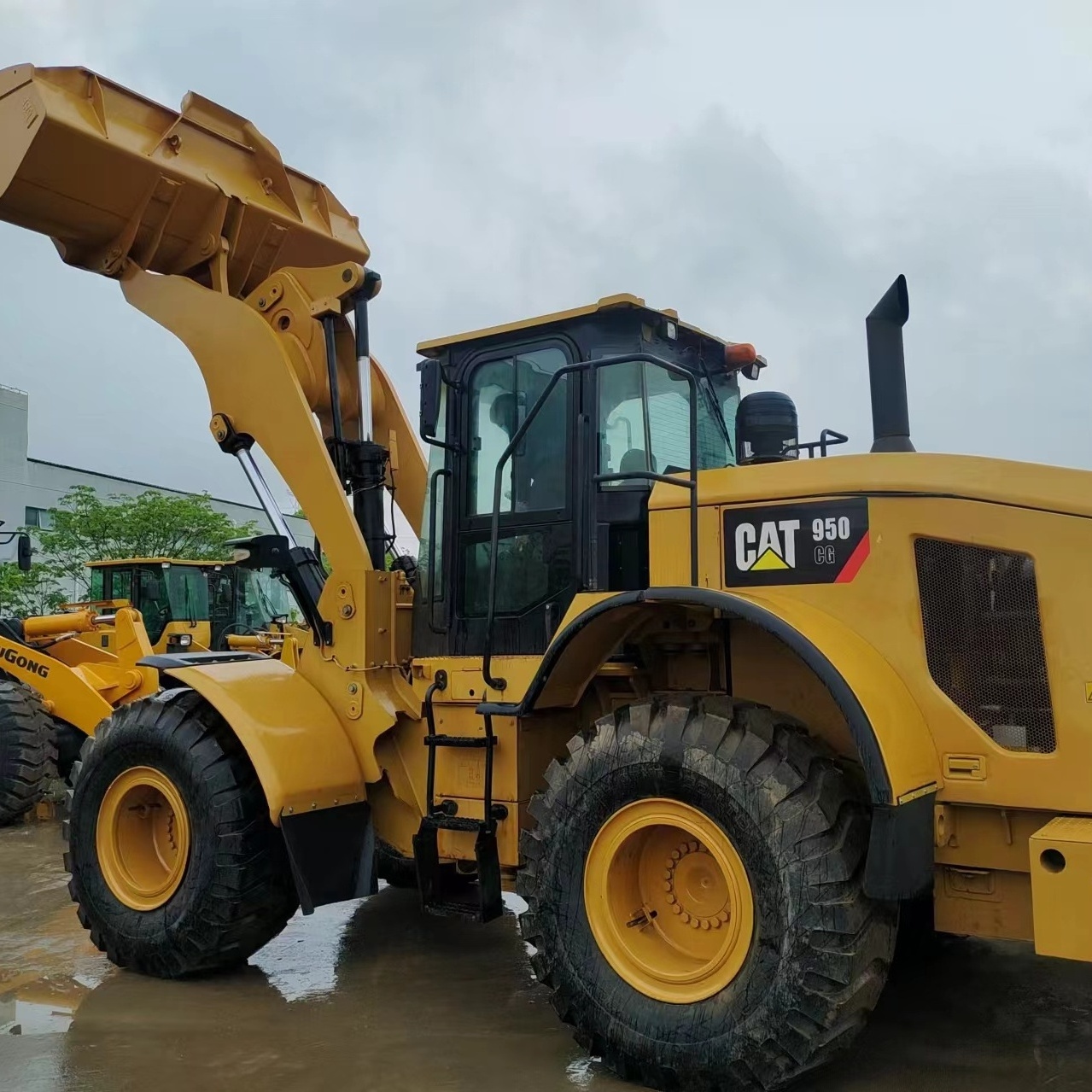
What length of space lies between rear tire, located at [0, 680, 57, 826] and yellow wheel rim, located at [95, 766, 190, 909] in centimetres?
426

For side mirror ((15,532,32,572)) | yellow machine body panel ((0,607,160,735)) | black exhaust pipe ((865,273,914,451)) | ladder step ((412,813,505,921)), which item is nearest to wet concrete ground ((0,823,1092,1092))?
ladder step ((412,813,505,921))

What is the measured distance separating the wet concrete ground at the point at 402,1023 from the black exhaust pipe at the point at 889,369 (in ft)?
7.23

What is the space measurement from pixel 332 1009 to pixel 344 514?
2170 millimetres

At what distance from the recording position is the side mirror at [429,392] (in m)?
4.76

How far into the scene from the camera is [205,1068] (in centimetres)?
Answer: 385

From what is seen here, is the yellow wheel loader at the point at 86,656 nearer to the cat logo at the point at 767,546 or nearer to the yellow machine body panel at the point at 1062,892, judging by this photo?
the cat logo at the point at 767,546

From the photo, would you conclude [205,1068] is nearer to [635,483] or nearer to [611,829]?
[611,829]

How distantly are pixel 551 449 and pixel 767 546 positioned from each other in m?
1.20

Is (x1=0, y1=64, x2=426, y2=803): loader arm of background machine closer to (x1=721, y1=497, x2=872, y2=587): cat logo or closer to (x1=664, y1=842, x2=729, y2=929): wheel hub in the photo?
(x1=664, y1=842, x2=729, y2=929): wheel hub

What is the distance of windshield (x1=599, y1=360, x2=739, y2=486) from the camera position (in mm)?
4492

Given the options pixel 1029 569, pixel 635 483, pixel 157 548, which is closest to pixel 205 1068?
pixel 635 483

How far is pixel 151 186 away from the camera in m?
5.26

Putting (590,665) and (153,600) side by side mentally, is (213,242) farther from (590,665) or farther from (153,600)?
(153,600)

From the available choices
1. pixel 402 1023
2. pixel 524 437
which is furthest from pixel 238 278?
pixel 402 1023
